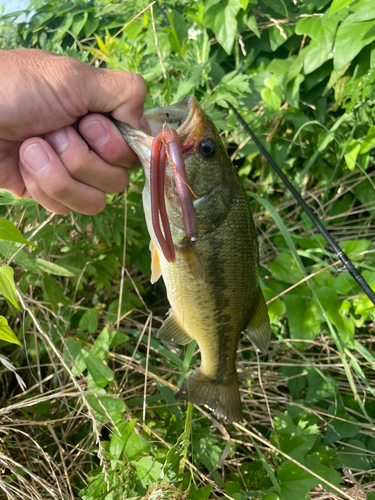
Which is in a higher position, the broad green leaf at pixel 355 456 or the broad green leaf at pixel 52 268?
the broad green leaf at pixel 52 268

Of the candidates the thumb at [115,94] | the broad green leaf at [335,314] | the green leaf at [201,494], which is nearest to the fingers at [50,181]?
the thumb at [115,94]

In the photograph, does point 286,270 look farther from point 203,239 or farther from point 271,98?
point 271,98

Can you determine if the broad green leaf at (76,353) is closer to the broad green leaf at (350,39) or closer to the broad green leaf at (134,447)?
the broad green leaf at (134,447)

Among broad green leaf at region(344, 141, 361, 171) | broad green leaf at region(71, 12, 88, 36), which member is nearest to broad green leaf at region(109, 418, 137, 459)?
broad green leaf at region(344, 141, 361, 171)

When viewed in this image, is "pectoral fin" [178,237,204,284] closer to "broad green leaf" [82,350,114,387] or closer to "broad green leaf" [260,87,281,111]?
"broad green leaf" [82,350,114,387]

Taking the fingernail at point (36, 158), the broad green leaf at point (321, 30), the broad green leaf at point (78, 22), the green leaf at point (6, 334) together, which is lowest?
the green leaf at point (6, 334)

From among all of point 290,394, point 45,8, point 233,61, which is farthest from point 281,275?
point 45,8

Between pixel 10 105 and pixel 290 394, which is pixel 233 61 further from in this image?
pixel 290 394
